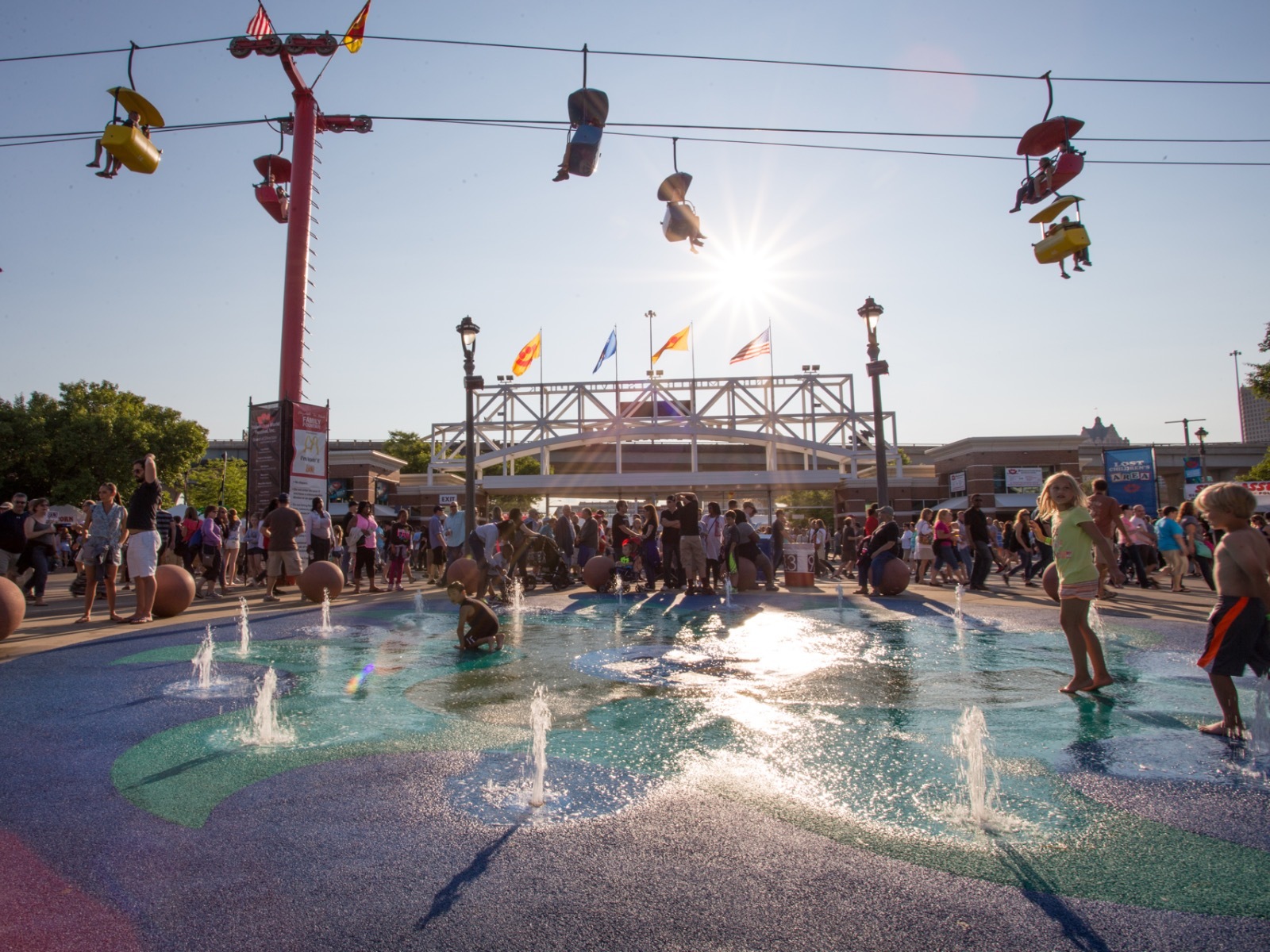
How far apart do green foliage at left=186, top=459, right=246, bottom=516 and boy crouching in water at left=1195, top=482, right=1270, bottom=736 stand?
59.4m

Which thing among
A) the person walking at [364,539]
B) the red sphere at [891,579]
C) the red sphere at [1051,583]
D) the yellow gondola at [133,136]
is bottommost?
the red sphere at [891,579]

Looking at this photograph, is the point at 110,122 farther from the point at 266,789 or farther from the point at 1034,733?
the point at 1034,733

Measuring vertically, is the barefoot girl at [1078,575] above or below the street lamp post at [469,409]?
below

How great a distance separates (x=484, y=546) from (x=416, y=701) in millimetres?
7762

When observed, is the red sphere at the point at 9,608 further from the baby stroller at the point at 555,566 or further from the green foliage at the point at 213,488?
the green foliage at the point at 213,488

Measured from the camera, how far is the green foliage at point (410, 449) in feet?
242

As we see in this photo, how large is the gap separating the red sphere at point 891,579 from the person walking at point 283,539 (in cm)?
995

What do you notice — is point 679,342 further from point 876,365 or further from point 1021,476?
point 876,365

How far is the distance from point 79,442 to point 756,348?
36772 millimetres

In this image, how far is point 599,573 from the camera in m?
15.7

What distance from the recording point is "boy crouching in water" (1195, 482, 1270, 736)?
4.87 m

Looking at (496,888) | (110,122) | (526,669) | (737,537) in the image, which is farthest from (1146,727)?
(110,122)

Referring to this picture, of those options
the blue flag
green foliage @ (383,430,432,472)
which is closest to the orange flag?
the blue flag

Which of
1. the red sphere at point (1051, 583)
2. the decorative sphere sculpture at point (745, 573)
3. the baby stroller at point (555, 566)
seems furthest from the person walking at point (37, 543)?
the red sphere at point (1051, 583)
